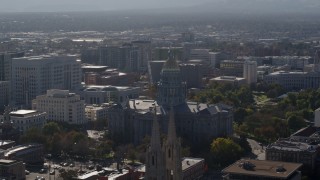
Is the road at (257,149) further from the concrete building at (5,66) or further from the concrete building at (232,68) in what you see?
the concrete building at (232,68)

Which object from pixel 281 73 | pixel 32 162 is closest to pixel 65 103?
pixel 32 162

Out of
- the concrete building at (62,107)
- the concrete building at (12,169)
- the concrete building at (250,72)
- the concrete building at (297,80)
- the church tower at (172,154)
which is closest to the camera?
the church tower at (172,154)

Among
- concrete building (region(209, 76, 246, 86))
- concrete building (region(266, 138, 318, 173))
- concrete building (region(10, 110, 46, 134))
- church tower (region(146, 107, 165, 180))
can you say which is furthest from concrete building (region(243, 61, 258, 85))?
church tower (region(146, 107, 165, 180))

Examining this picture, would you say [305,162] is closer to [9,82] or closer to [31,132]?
[31,132]

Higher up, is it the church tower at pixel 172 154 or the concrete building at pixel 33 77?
the church tower at pixel 172 154

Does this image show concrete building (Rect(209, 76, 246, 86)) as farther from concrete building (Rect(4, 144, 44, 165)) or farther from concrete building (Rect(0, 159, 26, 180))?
concrete building (Rect(0, 159, 26, 180))

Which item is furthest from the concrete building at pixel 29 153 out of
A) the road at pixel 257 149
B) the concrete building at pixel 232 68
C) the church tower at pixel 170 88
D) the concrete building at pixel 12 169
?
the concrete building at pixel 232 68
